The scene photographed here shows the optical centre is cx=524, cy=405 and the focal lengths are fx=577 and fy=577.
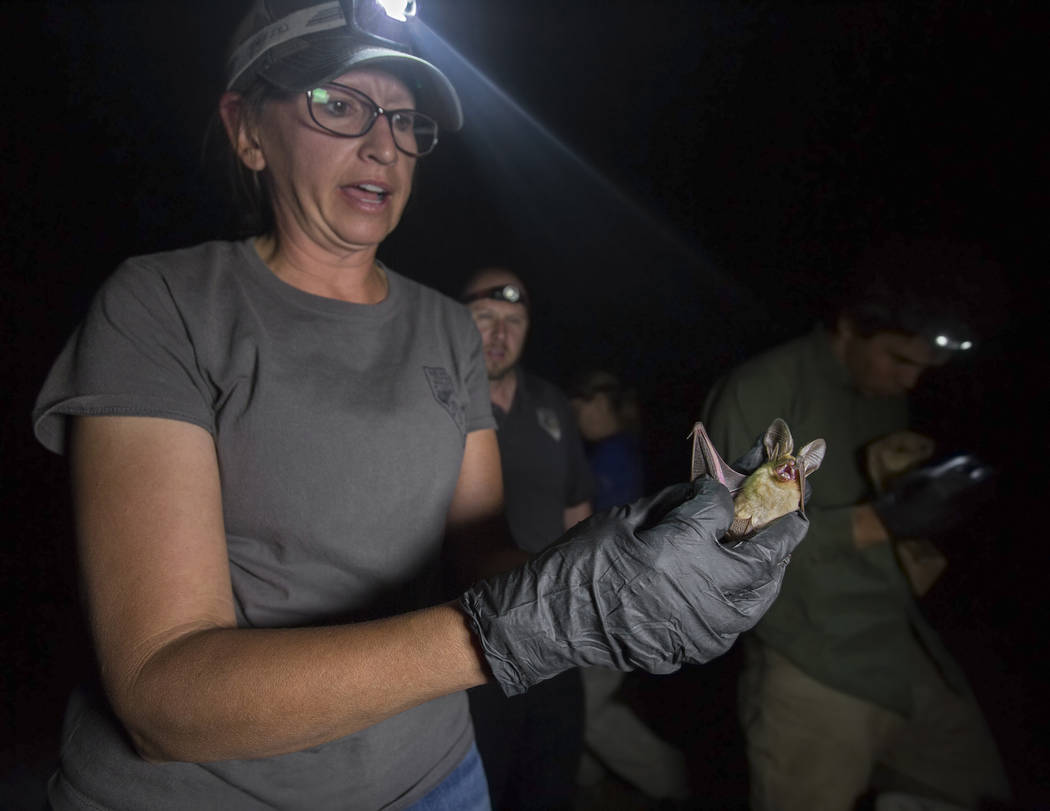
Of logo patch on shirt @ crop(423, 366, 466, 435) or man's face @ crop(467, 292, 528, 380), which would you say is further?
man's face @ crop(467, 292, 528, 380)

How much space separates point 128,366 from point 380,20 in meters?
1.04

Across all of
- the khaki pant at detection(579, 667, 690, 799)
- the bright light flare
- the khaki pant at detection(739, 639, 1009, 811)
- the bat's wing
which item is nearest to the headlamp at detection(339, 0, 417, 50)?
the bright light flare

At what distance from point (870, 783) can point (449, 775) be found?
2471 mm

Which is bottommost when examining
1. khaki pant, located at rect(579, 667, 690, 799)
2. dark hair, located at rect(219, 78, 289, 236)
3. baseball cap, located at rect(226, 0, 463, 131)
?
khaki pant, located at rect(579, 667, 690, 799)

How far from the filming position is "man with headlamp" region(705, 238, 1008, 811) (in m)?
2.54

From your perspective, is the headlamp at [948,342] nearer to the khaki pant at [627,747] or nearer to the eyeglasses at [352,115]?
the eyeglasses at [352,115]

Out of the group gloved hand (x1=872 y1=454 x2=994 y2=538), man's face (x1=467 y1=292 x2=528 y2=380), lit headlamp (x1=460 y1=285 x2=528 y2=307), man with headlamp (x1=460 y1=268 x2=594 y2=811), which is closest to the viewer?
gloved hand (x1=872 y1=454 x2=994 y2=538)

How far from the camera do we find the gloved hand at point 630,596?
0.93m

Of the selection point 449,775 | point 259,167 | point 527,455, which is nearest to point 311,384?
point 259,167

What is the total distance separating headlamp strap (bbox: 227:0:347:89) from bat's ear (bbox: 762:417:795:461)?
4.53 ft

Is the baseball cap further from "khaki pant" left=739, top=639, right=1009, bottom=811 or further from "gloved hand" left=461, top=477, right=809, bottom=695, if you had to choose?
"khaki pant" left=739, top=639, right=1009, bottom=811

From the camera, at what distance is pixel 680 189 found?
430 centimetres

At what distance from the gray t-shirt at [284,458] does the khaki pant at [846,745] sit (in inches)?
73.7

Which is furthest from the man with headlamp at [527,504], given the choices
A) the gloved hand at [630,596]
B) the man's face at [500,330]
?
the gloved hand at [630,596]
